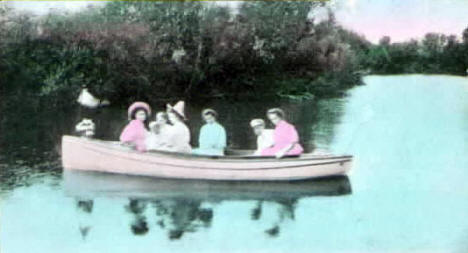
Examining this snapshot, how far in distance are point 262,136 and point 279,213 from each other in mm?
275

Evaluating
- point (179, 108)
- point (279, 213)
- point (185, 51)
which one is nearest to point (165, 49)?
point (185, 51)

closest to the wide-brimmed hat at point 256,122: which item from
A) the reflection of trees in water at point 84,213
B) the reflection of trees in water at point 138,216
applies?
the reflection of trees in water at point 138,216

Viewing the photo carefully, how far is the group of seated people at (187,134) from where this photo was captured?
2.67m

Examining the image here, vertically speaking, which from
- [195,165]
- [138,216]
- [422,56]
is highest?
[422,56]

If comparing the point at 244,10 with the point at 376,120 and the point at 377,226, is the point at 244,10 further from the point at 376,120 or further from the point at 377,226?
the point at 377,226

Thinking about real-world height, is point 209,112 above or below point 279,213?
above

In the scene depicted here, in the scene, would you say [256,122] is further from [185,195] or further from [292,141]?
[185,195]

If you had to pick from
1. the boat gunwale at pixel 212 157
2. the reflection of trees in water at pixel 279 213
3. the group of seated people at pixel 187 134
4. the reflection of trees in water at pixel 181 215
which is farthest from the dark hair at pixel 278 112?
the reflection of trees in water at pixel 181 215

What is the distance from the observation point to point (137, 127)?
2.68 metres

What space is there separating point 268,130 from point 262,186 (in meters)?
0.20

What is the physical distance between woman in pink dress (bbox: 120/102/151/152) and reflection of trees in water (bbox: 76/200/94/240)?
0.26 metres

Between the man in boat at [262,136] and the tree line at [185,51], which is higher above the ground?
the tree line at [185,51]

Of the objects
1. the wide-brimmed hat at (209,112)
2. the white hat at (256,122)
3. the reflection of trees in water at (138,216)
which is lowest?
the reflection of trees in water at (138,216)

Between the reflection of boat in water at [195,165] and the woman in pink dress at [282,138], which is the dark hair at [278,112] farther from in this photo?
the reflection of boat in water at [195,165]
